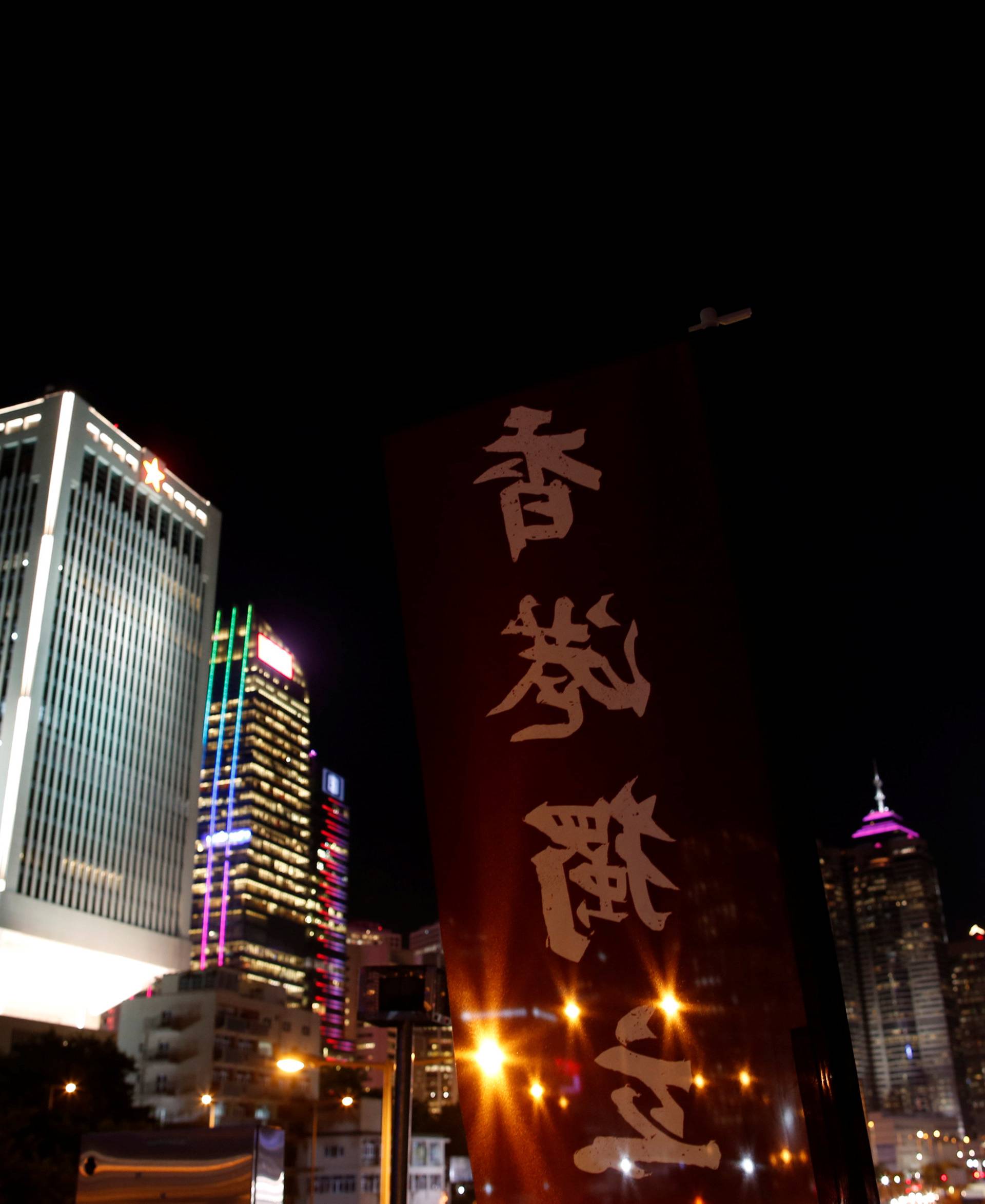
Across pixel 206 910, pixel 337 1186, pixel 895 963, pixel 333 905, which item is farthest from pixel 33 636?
pixel 895 963

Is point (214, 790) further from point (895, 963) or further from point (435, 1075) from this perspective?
point (895, 963)

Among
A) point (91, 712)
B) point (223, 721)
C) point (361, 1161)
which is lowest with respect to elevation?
point (361, 1161)

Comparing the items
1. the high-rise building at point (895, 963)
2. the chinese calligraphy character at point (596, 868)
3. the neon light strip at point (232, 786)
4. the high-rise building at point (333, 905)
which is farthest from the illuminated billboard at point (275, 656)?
the chinese calligraphy character at point (596, 868)

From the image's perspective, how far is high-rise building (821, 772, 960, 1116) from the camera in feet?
429

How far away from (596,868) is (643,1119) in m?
1.01

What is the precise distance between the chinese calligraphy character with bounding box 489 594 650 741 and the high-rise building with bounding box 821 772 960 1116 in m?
138

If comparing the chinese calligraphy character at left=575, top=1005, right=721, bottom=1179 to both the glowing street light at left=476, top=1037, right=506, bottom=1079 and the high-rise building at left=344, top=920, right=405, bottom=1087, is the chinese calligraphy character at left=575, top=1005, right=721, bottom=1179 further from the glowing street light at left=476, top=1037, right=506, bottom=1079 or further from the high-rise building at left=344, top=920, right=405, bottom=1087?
the high-rise building at left=344, top=920, right=405, bottom=1087

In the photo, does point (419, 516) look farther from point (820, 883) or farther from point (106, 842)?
point (106, 842)

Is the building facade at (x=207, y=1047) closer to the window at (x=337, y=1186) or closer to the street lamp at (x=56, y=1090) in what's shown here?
the window at (x=337, y=1186)

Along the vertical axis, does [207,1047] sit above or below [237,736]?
below

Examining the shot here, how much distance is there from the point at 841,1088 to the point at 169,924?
60.9m

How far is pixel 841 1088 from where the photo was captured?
422cm

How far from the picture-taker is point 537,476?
5.34 m

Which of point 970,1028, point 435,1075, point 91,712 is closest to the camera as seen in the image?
point 91,712
